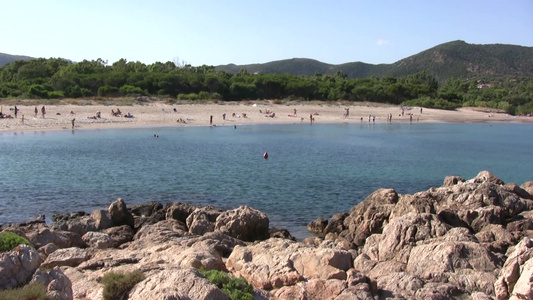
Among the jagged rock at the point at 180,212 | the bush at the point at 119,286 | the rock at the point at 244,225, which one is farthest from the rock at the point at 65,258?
the jagged rock at the point at 180,212

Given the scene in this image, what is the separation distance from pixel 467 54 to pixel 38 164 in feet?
631

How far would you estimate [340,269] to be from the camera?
400 inches

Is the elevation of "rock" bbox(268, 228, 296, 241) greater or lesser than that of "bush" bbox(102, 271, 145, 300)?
lesser

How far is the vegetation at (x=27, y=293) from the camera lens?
6976 millimetres

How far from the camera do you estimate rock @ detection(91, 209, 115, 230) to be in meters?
16.0

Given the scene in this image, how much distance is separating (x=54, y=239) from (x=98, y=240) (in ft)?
3.48

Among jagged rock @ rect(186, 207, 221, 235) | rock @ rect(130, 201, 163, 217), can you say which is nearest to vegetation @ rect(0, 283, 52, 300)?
jagged rock @ rect(186, 207, 221, 235)

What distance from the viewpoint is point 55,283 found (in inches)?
304

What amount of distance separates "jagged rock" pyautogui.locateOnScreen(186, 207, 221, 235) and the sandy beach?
35.1 meters

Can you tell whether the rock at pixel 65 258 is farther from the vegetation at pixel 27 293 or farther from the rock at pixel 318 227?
the rock at pixel 318 227

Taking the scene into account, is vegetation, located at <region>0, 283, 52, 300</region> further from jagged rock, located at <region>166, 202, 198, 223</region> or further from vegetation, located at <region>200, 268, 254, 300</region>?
jagged rock, located at <region>166, 202, 198, 223</region>

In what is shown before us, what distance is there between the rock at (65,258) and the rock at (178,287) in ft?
11.8

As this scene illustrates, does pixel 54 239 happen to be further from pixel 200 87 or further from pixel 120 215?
pixel 200 87

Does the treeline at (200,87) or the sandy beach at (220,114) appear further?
the treeline at (200,87)
